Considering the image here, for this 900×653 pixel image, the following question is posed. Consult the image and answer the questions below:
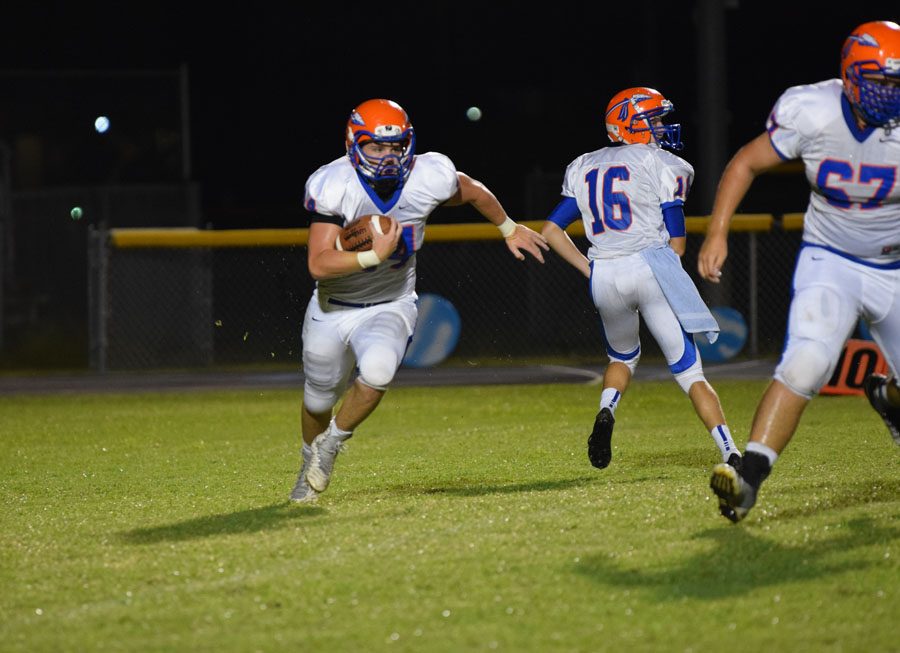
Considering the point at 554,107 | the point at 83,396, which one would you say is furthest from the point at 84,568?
the point at 554,107

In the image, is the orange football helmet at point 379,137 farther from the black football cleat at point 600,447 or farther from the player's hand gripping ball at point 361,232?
the black football cleat at point 600,447

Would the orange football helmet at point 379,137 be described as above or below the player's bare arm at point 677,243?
above

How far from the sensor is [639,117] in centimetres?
723

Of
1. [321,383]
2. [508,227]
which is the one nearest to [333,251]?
[321,383]

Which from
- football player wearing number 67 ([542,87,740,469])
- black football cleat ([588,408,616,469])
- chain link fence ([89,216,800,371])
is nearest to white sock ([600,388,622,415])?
football player wearing number 67 ([542,87,740,469])

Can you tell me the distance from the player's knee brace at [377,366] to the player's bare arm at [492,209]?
0.81m

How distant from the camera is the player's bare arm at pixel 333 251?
19.7ft

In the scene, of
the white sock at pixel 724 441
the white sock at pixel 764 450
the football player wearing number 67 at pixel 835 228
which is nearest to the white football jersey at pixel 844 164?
the football player wearing number 67 at pixel 835 228

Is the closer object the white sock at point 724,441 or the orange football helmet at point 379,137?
the orange football helmet at point 379,137

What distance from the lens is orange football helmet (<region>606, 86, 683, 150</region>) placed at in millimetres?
7188

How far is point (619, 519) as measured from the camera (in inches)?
229

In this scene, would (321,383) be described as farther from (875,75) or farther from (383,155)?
(875,75)

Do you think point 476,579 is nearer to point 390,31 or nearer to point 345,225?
point 345,225

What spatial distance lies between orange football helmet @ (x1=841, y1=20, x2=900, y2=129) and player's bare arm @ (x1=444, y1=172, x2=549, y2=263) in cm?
181
